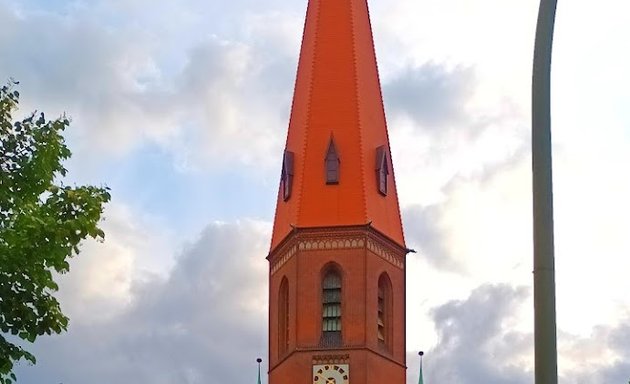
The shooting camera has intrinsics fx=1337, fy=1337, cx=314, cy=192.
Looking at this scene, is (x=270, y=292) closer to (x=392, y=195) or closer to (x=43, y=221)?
(x=392, y=195)

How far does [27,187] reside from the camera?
1455cm

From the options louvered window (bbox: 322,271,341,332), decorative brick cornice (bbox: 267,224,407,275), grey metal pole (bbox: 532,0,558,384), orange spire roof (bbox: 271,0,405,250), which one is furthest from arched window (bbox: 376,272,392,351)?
grey metal pole (bbox: 532,0,558,384)

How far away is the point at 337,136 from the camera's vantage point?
5047 cm

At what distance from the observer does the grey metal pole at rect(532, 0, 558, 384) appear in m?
8.99

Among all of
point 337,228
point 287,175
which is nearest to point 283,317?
point 337,228

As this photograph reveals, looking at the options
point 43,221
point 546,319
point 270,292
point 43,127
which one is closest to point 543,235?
point 546,319

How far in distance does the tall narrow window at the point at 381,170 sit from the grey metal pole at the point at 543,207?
1606 inches

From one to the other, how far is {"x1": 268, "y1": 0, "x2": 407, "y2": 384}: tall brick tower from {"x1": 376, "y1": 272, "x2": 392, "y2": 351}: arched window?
0.04m

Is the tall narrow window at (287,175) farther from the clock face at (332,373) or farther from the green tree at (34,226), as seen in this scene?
the green tree at (34,226)

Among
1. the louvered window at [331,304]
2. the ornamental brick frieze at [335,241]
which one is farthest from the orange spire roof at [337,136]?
the louvered window at [331,304]

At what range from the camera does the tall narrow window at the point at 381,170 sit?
50.3m

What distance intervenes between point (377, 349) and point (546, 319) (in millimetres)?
40842

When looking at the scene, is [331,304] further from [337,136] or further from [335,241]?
[337,136]

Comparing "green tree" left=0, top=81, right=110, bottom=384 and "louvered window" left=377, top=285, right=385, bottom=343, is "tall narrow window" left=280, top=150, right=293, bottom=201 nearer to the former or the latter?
"louvered window" left=377, top=285, right=385, bottom=343
